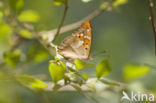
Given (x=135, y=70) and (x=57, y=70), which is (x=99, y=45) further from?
(x=57, y=70)

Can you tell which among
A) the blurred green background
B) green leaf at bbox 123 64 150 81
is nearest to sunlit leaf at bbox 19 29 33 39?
the blurred green background

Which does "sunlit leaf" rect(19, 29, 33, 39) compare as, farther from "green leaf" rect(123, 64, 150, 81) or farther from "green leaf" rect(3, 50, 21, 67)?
"green leaf" rect(123, 64, 150, 81)

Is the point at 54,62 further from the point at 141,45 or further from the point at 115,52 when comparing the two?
the point at 141,45

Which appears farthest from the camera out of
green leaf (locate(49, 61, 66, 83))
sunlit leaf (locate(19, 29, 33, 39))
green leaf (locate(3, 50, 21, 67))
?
sunlit leaf (locate(19, 29, 33, 39))

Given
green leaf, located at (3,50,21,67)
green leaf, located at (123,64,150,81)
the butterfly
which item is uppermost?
the butterfly

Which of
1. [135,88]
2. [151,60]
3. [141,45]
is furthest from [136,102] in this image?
[141,45]

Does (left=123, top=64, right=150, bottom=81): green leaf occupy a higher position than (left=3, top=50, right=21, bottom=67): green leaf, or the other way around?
(left=3, top=50, right=21, bottom=67): green leaf

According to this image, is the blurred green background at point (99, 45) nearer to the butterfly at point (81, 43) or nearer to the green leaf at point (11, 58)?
the green leaf at point (11, 58)
